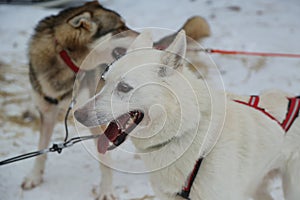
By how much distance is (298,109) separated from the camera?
192 cm

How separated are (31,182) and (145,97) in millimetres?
1448

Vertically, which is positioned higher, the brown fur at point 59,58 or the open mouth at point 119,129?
the open mouth at point 119,129

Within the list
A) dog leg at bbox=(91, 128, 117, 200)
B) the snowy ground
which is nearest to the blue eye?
dog leg at bbox=(91, 128, 117, 200)

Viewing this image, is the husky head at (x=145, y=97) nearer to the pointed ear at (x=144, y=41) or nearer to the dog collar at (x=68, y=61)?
the pointed ear at (x=144, y=41)

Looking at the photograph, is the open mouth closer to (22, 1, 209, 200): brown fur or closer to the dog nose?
the dog nose

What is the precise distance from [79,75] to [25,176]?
0.82 metres

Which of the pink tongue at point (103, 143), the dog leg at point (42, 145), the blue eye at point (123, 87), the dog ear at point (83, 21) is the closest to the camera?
the blue eye at point (123, 87)

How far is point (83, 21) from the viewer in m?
2.63

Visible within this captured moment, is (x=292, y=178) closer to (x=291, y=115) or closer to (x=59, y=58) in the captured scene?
(x=291, y=115)

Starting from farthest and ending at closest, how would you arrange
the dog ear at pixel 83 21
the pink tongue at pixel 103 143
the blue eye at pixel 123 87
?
the dog ear at pixel 83 21 → the pink tongue at pixel 103 143 → the blue eye at pixel 123 87

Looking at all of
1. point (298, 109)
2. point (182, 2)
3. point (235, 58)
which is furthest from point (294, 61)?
point (298, 109)

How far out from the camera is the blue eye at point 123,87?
163cm

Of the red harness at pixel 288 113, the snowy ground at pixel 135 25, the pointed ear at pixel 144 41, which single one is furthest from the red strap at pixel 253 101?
the snowy ground at pixel 135 25

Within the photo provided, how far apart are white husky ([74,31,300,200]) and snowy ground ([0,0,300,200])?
80cm
